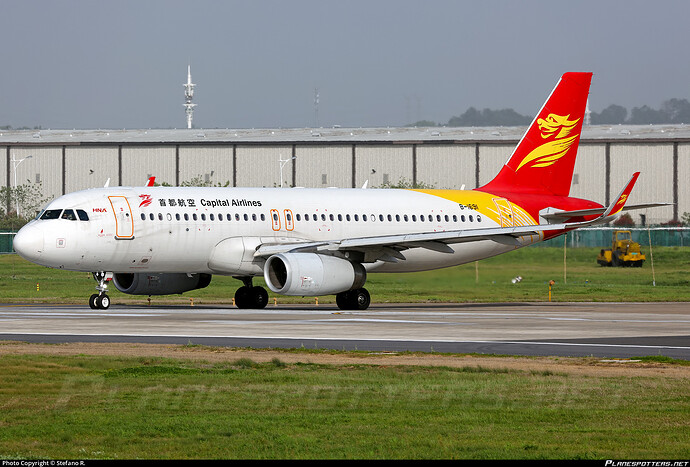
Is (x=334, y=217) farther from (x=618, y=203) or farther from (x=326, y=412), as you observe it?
(x=326, y=412)

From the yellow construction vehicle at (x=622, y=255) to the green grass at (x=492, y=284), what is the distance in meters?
0.97

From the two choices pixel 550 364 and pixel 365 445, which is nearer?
pixel 365 445

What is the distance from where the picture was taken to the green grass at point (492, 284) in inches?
1865

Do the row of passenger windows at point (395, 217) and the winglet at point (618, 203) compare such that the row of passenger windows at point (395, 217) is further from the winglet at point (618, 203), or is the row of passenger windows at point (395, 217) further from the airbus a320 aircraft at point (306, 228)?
the winglet at point (618, 203)

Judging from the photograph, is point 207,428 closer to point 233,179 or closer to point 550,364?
point 550,364

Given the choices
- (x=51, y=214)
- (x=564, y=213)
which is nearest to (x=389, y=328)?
(x=51, y=214)

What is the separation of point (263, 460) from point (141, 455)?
1.39 metres

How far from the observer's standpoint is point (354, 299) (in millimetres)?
42031

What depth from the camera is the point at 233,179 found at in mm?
123000

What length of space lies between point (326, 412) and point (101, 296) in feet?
84.0

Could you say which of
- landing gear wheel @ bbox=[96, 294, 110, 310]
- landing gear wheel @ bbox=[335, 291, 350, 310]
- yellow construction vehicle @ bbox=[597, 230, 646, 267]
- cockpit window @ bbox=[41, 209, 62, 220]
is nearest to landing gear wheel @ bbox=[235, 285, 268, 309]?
landing gear wheel @ bbox=[335, 291, 350, 310]

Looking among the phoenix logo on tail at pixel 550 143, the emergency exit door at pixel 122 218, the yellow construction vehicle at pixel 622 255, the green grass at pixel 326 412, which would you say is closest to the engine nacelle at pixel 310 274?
the emergency exit door at pixel 122 218

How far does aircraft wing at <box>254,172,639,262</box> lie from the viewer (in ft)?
133

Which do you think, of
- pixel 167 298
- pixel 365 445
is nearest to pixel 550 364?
pixel 365 445
